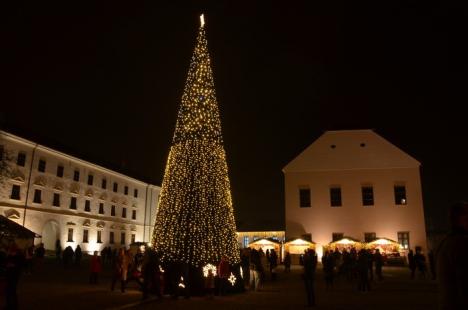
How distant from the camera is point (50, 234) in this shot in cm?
4181

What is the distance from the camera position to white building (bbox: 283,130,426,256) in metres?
37.0

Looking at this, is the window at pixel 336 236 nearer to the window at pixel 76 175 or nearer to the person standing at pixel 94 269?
the person standing at pixel 94 269

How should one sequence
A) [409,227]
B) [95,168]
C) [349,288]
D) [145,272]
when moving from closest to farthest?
[145,272] → [349,288] → [409,227] → [95,168]

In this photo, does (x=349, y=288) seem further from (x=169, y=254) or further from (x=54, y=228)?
(x=54, y=228)

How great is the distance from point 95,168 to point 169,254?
3708 centimetres

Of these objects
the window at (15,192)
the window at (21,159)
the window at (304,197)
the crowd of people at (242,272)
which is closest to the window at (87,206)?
the window at (21,159)

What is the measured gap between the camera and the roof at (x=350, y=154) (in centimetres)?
3800

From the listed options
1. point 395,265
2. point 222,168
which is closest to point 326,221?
point 395,265

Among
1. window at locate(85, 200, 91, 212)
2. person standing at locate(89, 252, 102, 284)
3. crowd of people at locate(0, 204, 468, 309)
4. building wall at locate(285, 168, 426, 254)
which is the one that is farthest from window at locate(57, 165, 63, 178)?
person standing at locate(89, 252, 102, 284)

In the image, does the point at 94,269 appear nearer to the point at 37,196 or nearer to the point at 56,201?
the point at 37,196

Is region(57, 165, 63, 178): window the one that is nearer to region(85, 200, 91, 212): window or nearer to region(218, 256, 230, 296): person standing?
region(85, 200, 91, 212): window

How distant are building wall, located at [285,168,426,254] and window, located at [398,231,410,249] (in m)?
0.24

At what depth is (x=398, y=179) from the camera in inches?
1481

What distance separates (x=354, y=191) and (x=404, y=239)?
562cm
